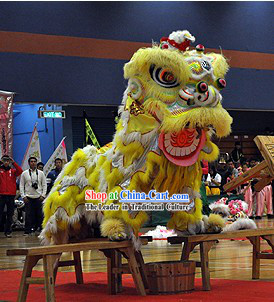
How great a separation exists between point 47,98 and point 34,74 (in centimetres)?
46

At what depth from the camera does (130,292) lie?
17.2ft

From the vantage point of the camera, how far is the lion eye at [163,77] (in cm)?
505

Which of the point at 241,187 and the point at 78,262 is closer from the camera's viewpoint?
the point at 78,262

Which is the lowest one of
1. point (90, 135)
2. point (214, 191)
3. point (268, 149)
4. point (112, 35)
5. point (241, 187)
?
point (268, 149)

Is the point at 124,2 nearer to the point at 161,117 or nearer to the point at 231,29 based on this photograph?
the point at 231,29

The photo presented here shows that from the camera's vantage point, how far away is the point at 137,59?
5.09 m

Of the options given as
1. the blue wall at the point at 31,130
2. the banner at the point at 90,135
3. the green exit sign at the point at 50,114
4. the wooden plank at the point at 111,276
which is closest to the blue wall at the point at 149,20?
the banner at the point at 90,135

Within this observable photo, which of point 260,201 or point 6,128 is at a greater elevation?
point 6,128

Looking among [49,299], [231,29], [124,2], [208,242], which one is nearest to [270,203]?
[231,29]

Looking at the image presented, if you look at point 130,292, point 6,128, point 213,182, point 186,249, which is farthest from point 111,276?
point 213,182

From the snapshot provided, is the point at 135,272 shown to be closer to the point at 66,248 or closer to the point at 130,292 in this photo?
the point at 130,292

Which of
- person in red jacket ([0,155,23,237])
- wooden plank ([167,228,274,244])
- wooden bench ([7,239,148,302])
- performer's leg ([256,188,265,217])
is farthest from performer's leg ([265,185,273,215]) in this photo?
wooden bench ([7,239,148,302])

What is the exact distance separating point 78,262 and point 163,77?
5.69 feet

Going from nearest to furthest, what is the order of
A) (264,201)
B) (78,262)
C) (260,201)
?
1. (78,262)
2. (260,201)
3. (264,201)
